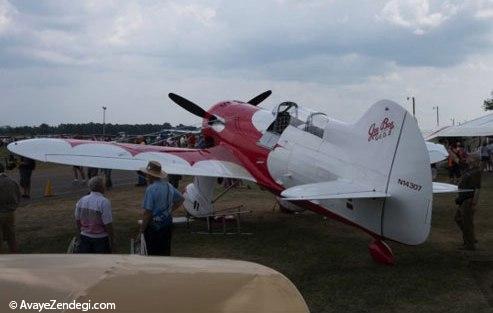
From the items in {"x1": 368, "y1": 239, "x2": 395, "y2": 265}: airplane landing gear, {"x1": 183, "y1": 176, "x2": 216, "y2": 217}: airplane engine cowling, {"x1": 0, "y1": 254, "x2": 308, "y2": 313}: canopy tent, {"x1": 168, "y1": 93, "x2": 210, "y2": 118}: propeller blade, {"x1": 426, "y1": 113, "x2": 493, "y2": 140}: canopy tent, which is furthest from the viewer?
{"x1": 426, "y1": 113, "x2": 493, "y2": 140}: canopy tent

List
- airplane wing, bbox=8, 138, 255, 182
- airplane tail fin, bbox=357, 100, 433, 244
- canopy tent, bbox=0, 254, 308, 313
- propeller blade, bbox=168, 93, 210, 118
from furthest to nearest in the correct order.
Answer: propeller blade, bbox=168, 93, 210, 118
airplane wing, bbox=8, 138, 255, 182
airplane tail fin, bbox=357, 100, 433, 244
canopy tent, bbox=0, 254, 308, 313

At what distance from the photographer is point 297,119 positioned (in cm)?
901

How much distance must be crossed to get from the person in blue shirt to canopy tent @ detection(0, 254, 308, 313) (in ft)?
12.4

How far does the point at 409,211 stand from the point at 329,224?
4.05 metres

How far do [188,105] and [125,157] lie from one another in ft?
10.9

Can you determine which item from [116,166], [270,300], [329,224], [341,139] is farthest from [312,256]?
[270,300]

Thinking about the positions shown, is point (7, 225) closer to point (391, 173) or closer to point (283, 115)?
point (283, 115)

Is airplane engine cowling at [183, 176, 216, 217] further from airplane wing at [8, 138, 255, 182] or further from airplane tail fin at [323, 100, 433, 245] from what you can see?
airplane tail fin at [323, 100, 433, 245]

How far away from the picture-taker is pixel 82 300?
1.87 meters

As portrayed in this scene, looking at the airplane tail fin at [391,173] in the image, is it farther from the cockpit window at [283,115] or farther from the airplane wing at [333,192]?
the cockpit window at [283,115]

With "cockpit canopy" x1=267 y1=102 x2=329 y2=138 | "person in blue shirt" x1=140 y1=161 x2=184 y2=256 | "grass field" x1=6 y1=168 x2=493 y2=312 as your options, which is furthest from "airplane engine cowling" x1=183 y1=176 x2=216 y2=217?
"person in blue shirt" x1=140 y1=161 x2=184 y2=256

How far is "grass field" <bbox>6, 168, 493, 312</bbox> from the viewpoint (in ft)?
19.2

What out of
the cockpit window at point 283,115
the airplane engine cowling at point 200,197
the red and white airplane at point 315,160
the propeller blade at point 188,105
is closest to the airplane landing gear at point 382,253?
the red and white airplane at point 315,160

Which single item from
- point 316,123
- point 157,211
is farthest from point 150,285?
point 316,123
